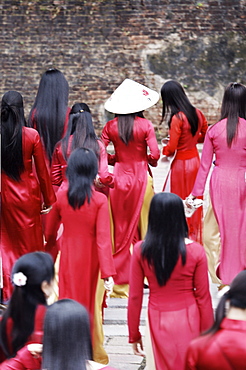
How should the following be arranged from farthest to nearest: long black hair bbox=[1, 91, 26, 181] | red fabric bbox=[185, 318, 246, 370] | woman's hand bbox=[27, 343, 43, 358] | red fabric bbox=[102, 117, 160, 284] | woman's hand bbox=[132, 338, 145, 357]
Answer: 1. red fabric bbox=[102, 117, 160, 284]
2. long black hair bbox=[1, 91, 26, 181]
3. woman's hand bbox=[132, 338, 145, 357]
4. woman's hand bbox=[27, 343, 43, 358]
5. red fabric bbox=[185, 318, 246, 370]

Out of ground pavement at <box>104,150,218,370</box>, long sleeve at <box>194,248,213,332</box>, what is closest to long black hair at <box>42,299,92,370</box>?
long sleeve at <box>194,248,213,332</box>

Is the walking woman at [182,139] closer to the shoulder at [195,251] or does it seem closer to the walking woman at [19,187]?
the walking woman at [19,187]

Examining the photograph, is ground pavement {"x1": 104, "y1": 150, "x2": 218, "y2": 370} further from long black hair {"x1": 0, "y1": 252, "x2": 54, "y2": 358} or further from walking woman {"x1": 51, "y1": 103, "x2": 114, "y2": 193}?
long black hair {"x1": 0, "y1": 252, "x2": 54, "y2": 358}

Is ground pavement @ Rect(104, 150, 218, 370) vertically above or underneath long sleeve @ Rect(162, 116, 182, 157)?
underneath

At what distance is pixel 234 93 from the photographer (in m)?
6.24

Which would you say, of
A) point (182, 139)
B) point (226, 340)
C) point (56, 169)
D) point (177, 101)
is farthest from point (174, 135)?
→ point (226, 340)

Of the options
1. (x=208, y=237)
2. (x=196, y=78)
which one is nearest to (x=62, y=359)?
(x=208, y=237)

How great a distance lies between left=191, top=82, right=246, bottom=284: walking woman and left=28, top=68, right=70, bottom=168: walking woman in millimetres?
1310

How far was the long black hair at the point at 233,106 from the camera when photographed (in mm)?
6227

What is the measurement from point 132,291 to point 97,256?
3.10 ft

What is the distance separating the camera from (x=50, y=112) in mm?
6781

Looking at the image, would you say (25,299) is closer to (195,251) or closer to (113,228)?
(195,251)

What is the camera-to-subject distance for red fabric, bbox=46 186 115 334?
4918mm

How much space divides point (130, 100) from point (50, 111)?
70 centimetres
